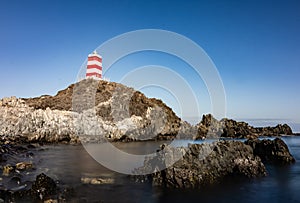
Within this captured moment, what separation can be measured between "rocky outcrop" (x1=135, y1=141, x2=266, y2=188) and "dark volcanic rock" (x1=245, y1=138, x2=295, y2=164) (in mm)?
8482

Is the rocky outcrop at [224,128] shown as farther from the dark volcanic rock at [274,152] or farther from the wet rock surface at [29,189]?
the wet rock surface at [29,189]

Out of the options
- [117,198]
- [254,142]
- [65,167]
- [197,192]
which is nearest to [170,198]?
[197,192]

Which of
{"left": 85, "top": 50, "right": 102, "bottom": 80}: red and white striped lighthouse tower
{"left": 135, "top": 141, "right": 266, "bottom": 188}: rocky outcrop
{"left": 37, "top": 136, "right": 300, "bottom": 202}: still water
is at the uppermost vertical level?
{"left": 85, "top": 50, "right": 102, "bottom": 80}: red and white striped lighthouse tower

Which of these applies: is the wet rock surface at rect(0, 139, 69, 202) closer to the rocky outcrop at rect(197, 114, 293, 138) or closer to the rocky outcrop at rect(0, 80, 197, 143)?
the rocky outcrop at rect(0, 80, 197, 143)

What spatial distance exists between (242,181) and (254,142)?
1409 centimetres

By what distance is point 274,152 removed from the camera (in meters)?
29.5

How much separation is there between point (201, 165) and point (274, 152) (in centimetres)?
1457

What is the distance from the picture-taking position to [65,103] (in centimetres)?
6488

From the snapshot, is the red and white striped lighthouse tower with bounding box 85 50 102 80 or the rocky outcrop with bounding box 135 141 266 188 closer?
the rocky outcrop with bounding box 135 141 266 188

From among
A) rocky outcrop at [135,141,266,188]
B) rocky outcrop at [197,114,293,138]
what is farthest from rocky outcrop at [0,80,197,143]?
rocky outcrop at [135,141,266,188]

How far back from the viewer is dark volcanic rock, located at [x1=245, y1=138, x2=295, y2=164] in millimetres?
28922

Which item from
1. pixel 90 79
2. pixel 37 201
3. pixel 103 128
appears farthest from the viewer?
pixel 90 79

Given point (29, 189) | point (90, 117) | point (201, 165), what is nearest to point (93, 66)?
point (90, 117)

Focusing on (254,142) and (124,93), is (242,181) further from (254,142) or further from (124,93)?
(124,93)
